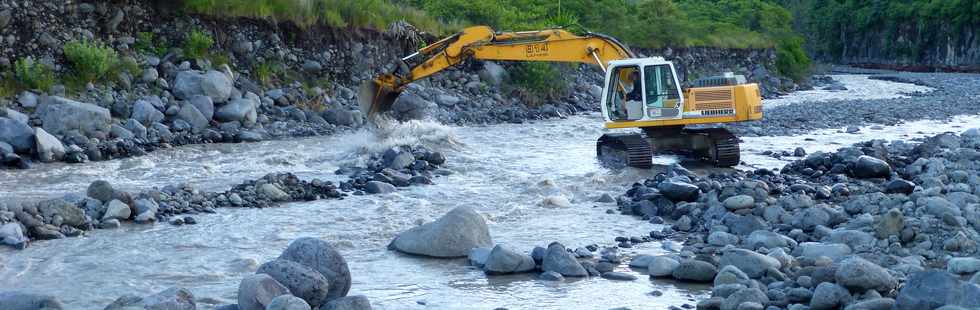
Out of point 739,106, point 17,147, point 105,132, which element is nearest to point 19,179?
point 17,147

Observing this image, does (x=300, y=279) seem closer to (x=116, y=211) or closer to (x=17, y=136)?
(x=116, y=211)

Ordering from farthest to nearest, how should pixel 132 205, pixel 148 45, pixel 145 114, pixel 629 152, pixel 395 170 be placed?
1. pixel 148 45
2. pixel 145 114
3. pixel 629 152
4. pixel 395 170
5. pixel 132 205

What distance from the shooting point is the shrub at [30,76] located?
1930 cm

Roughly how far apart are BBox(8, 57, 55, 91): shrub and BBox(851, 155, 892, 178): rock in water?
13.3 meters

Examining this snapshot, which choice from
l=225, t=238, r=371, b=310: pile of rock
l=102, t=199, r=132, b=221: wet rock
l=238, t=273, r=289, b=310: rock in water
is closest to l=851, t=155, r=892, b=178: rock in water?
l=225, t=238, r=371, b=310: pile of rock

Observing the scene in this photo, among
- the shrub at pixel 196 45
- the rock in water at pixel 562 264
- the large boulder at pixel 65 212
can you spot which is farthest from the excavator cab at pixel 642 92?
the shrub at pixel 196 45

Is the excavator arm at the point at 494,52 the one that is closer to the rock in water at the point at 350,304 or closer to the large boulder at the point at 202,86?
the large boulder at the point at 202,86

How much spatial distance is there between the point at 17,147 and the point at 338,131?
6596 mm

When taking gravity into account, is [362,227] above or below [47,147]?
below

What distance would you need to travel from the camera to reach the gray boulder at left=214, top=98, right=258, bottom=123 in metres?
20.3

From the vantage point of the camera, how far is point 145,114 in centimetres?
1909

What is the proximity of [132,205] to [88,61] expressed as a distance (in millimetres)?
9005

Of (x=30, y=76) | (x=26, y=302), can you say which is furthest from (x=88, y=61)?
(x=26, y=302)

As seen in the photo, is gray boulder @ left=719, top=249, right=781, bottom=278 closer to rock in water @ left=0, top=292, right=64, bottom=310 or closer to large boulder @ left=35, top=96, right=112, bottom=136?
rock in water @ left=0, top=292, right=64, bottom=310
